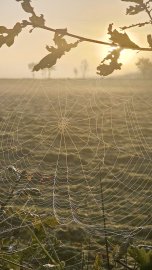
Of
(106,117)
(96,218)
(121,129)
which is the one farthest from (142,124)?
(96,218)

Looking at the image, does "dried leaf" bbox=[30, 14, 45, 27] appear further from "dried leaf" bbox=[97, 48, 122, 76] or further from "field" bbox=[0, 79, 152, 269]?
"field" bbox=[0, 79, 152, 269]

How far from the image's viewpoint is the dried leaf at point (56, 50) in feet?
6.39

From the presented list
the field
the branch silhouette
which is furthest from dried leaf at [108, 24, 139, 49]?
the field

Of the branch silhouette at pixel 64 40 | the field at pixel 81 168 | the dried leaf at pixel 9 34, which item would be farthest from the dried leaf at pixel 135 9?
the field at pixel 81 168

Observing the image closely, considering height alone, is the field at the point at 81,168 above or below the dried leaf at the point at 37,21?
below

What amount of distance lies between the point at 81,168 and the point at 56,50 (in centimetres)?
900

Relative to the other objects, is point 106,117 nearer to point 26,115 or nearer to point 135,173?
point 26,115

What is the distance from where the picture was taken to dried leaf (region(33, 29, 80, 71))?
195cm

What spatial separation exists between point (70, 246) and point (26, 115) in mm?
12982

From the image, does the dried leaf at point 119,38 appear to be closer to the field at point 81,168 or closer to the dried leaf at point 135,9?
the dried leaf at point 135,9

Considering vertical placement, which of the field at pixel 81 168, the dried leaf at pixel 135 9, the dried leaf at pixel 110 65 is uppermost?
the dried leaf at pixel 135 9

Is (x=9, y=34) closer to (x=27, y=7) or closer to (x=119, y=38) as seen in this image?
(x=27, y=7)

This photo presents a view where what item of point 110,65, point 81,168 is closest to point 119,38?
point 110,65

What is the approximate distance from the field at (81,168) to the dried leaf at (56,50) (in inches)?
86.8
